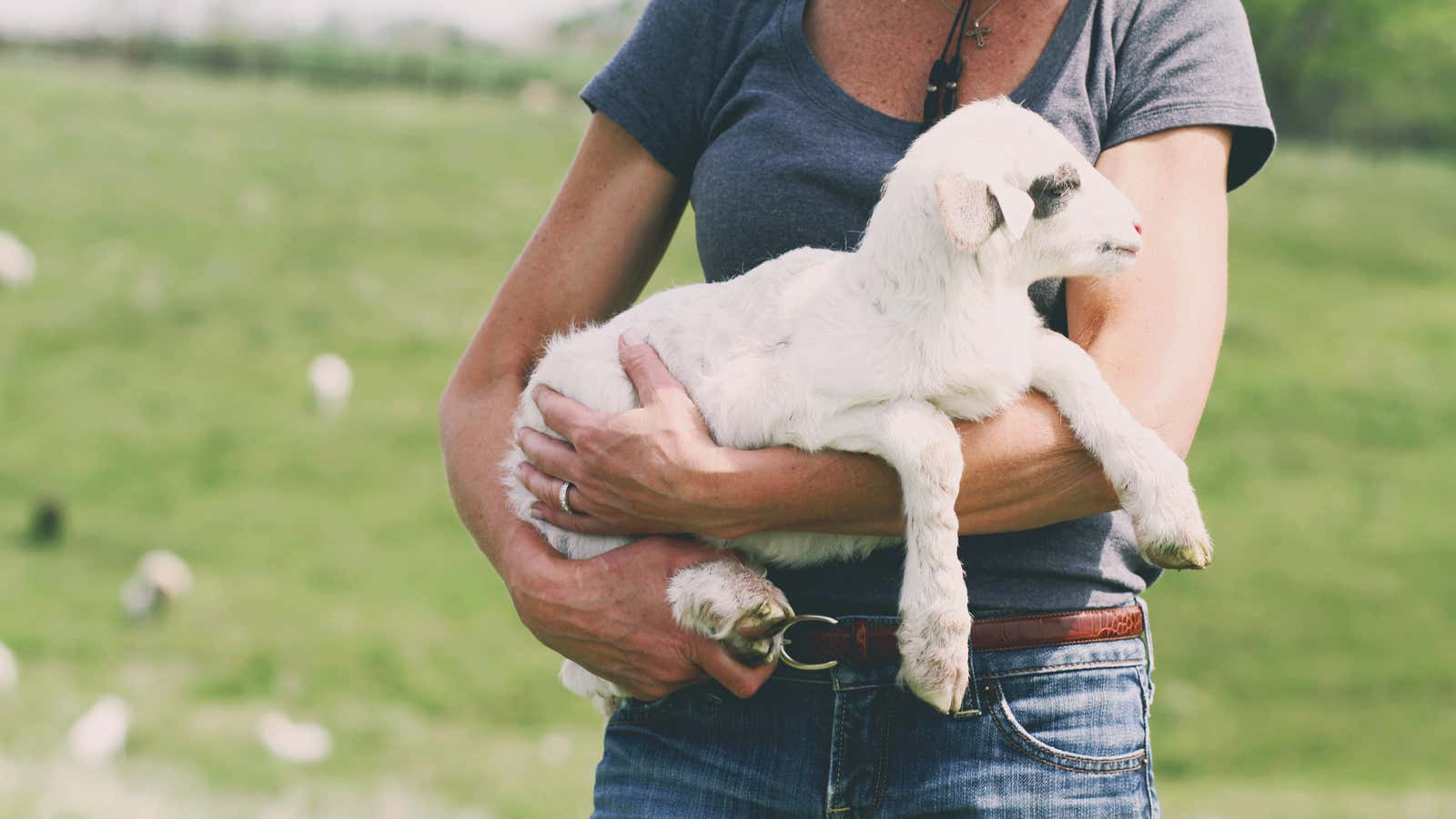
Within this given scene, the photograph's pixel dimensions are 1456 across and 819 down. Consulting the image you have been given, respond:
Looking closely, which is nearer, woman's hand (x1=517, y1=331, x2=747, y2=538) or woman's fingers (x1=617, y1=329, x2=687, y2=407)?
woman's hand (x1=517, y1=331, x2=747, y2=538)

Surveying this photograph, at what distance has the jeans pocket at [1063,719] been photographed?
2.13 metres

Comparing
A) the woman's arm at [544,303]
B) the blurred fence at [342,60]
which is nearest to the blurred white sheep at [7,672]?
the woman's arm at [544,303]

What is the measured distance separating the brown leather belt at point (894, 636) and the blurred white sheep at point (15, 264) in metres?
12.2

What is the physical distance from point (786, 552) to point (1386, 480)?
33.3 ft

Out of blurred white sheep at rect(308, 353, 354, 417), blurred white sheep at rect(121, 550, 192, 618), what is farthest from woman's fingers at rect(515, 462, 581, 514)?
blurred white sheep at rect(308, 353, 354, 417)

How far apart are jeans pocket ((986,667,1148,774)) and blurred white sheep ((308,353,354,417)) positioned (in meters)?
9.86

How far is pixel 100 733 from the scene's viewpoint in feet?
24.5

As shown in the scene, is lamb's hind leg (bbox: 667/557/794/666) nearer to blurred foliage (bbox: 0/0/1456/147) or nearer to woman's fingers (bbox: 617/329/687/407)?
woman's fingers (bbox: 617/329/687/407)

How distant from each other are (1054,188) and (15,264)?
12422mm

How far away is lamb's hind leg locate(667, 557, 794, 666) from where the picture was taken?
2.14 meters

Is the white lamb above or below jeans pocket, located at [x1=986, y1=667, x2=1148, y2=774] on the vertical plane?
above

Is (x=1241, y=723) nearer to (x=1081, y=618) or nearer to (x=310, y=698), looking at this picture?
(x=310, y=698)

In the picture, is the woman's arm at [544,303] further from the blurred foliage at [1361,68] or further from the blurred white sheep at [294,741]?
the blurred foliage at [1361,68]

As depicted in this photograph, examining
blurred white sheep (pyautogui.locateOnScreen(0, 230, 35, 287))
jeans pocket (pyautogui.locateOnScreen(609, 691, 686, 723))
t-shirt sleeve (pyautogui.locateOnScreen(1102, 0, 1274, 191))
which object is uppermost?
t-shirt sleeve (pyautogui.locateOnScreen(1102, 0, 1274, 191))
